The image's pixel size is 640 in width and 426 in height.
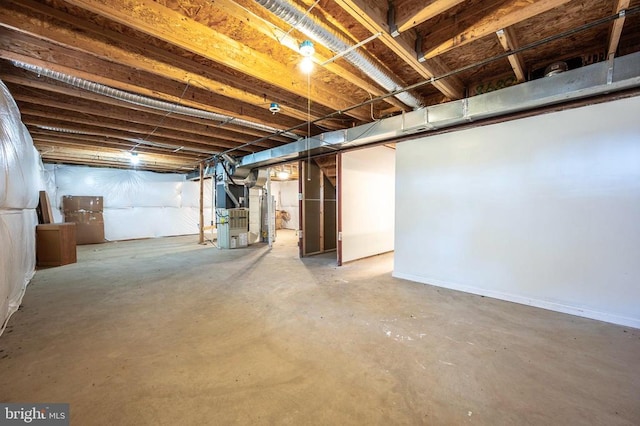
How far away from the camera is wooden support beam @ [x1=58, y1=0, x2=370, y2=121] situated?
1.66 metres

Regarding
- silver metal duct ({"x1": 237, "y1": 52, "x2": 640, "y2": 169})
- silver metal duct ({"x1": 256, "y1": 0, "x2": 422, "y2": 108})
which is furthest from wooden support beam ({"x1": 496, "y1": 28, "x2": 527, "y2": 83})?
silver metal duct ({"x1": 256, "y1": 0, "x2": 422, "y2": 108})

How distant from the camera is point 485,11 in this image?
6.11 ft

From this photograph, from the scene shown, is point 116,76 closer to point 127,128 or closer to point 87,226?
point 127,128

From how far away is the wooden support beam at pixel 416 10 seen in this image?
1.64 metres

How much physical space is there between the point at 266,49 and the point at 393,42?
1.14m

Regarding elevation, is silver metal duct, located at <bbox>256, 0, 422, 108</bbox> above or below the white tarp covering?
above

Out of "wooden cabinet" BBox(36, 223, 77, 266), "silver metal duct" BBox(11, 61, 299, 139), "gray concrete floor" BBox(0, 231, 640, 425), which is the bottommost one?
"gray concrete floor" BBox(0, 231, 640, 425)

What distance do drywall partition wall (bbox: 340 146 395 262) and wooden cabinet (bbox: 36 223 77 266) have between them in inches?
200

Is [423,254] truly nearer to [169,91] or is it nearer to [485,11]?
[485,11]

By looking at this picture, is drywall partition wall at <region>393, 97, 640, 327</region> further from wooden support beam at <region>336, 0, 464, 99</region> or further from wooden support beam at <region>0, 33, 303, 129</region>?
wooden support beam at <region>0, 33, 303, 129</region>

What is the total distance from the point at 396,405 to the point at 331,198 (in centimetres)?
474

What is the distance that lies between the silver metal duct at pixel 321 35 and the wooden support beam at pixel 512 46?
893 millimetres

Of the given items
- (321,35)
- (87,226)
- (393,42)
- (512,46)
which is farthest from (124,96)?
(87,226)

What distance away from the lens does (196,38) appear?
6.46ft
